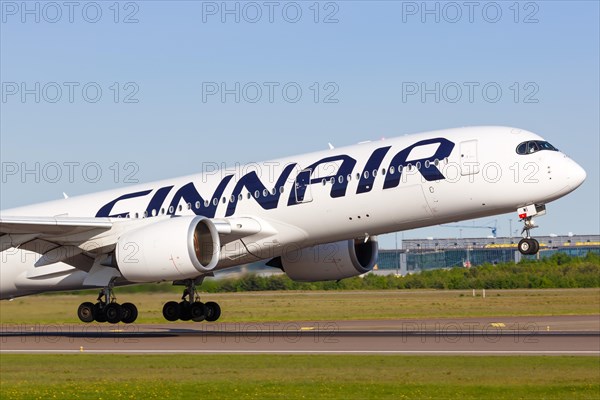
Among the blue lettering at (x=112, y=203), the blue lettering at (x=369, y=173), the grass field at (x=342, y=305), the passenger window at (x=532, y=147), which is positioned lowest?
the grass field at (x=342, y=305)

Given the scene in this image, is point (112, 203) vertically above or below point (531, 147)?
below

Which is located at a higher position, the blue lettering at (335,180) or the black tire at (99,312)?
the blue lettering at (335,180)

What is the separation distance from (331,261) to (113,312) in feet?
29.6

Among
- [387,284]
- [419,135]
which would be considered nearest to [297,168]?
[419,135]

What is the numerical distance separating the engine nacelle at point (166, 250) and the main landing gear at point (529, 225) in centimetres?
1053

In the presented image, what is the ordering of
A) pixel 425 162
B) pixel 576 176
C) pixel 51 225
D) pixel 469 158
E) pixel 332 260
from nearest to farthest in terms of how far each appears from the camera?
pixel 576 176 → pixel 469 158 → pixel 425 162 → pixel 51 225 → pixel 332 260

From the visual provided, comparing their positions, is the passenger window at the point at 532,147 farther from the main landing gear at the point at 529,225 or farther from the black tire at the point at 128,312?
the black tire at the point at 128,312

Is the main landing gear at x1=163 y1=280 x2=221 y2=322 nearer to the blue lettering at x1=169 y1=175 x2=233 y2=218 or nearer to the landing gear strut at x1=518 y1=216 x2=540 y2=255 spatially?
the blue lettering at x1=169 y1=175 x2=233 y2=218

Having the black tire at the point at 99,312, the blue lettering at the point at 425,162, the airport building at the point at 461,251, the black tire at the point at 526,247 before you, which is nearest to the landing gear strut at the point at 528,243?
the black tire at the point at 526,247

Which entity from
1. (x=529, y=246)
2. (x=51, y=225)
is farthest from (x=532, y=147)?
(x=51, y=225)

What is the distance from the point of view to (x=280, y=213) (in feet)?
119

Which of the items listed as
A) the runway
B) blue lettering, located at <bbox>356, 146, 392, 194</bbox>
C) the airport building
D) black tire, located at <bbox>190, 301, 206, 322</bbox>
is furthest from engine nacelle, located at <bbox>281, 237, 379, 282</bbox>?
the airport building

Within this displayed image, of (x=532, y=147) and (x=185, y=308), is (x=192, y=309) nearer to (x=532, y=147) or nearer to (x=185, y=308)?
(x=185, y=308)

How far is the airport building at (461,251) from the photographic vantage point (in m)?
116
